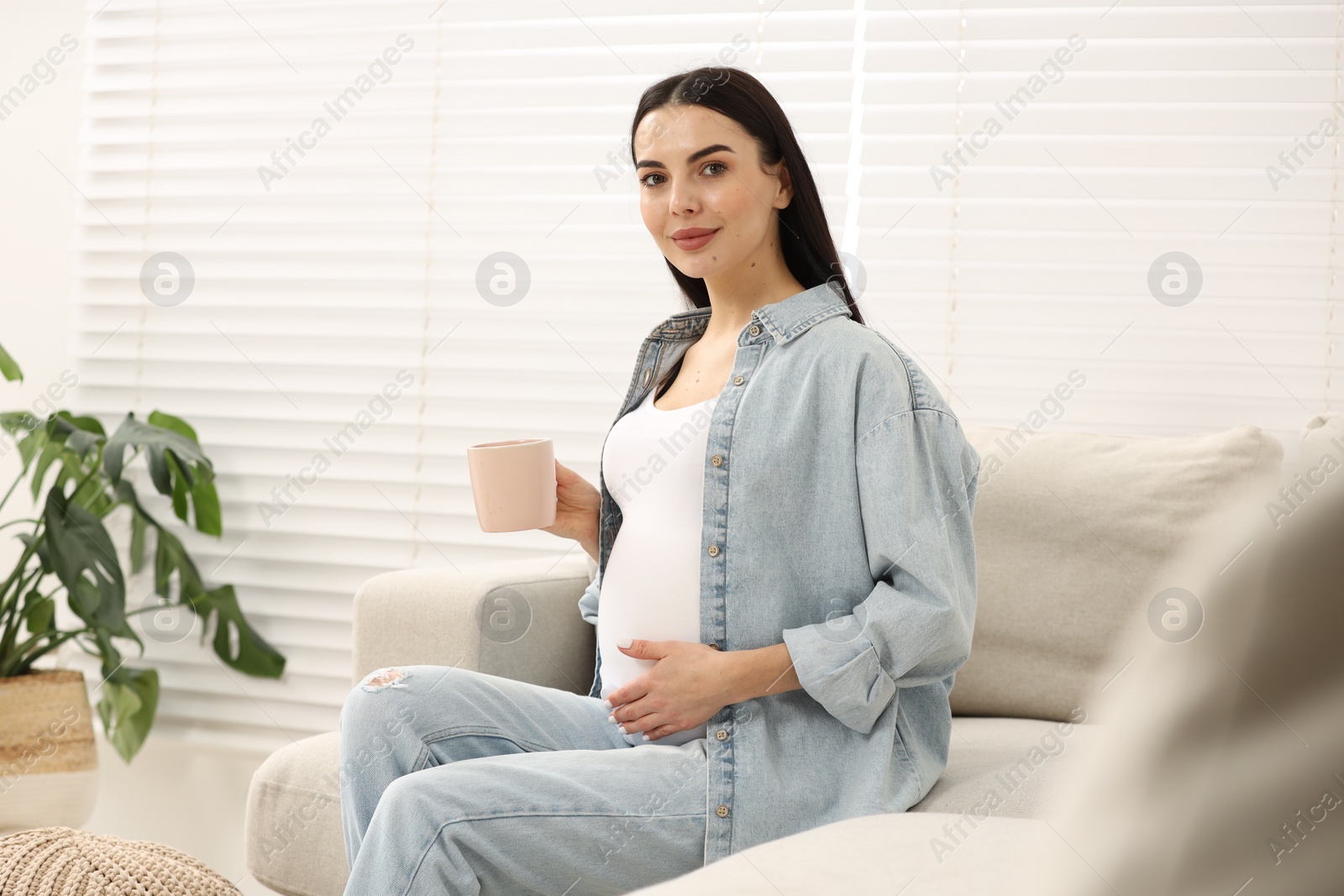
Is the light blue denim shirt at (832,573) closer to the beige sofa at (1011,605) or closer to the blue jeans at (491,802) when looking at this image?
the blue jeans at (491,802)

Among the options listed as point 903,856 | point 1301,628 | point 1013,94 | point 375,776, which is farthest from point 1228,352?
point 1301,628

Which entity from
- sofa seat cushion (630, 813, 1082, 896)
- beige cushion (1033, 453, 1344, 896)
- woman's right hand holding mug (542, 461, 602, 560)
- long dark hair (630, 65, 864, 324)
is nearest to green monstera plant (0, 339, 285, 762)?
woman's right hand holding mug (542, 461, 602, 560)

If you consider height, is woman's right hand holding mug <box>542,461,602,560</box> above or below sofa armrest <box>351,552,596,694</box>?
above

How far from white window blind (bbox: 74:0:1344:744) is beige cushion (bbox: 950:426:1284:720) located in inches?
15.8

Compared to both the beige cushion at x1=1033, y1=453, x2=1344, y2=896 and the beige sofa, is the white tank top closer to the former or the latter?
the beige sofa

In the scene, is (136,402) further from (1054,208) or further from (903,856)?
(903,856)

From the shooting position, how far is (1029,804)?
1125 mm

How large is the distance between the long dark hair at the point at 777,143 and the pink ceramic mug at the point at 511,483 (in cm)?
43

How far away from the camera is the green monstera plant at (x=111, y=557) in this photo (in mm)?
2119

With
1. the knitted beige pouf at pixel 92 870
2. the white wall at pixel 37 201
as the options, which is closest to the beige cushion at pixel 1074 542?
the knitted beige pouf at pixel 92 870

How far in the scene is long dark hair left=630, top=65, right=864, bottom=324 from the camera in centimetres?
131

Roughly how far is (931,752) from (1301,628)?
1.07 meters

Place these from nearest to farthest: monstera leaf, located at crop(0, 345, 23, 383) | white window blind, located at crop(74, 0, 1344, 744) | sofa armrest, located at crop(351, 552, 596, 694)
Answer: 1. sofa armrest, located at crop(351, 552, 596, 694)
2. white window blind, located at crop(74, 0, 1344, 744)
3. monstera leaf, located at crop(0, 345, 23, 383)

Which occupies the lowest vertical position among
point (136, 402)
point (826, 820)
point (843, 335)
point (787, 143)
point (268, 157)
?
point (826, 820)
